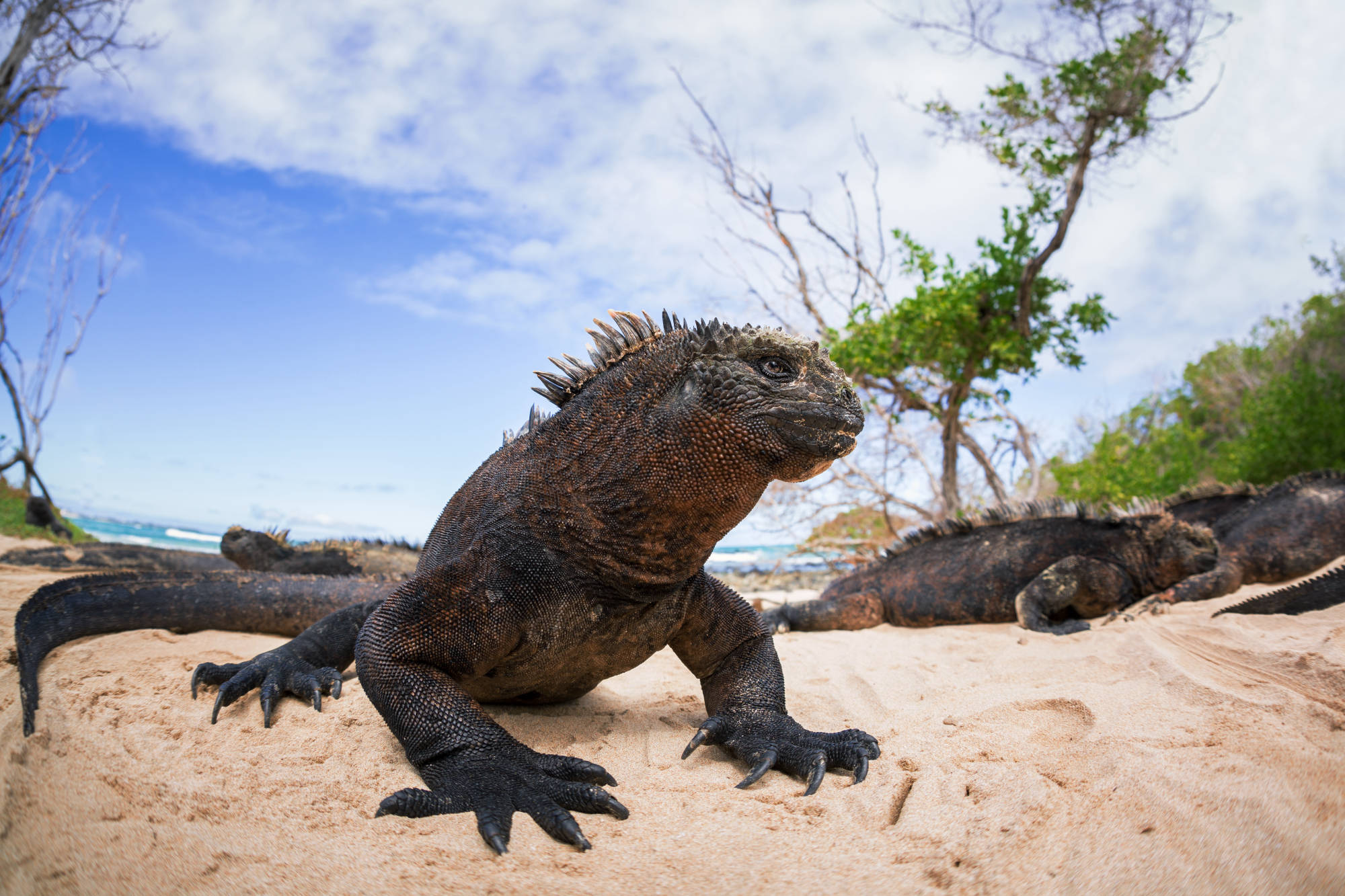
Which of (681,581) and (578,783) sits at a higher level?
(681,581)

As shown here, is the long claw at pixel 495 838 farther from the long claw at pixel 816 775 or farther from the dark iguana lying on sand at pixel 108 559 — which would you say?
the dark iguana lying on sand at pixel 108 559

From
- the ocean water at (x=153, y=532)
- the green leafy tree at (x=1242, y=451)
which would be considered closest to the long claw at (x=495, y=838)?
the green leafy tree at (x=1242, y=451)

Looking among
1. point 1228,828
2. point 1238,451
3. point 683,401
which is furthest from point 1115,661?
point 1238,451

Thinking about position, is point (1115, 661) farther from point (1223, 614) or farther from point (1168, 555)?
point (1168, 555)

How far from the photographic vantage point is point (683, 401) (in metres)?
2.49

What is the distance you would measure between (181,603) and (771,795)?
12.9 feet

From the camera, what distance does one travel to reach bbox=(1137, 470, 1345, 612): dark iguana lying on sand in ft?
21.0

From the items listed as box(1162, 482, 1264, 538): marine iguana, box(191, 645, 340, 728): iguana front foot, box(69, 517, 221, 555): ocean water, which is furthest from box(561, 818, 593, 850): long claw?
box(69, 517, 221, 555): ocean water

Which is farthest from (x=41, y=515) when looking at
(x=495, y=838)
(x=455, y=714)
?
(x=495, y=838)

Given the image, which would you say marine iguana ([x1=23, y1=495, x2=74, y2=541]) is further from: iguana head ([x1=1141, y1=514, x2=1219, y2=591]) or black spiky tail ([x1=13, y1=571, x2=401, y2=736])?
iguana head ([x1=1141, y1=514, x2=1219, y2=591])

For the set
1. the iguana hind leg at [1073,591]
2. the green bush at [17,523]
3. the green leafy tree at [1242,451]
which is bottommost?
the green bush at [17,523]

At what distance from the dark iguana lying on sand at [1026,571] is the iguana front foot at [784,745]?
12.0 ft

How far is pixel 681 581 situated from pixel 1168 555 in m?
5.49

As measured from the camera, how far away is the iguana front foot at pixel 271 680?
3.02 m
